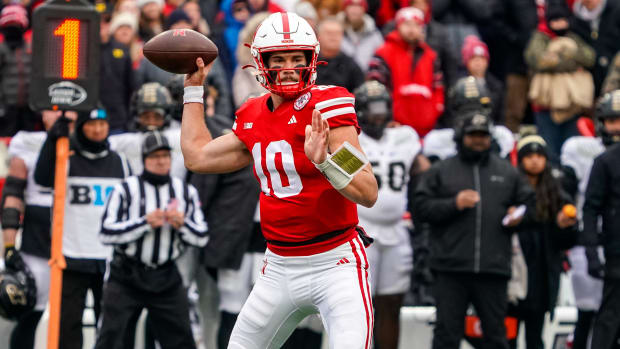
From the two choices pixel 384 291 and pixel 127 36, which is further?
pixel 127 36

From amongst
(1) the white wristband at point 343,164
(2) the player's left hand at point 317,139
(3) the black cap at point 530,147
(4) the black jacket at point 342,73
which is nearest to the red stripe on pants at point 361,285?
(1) the white wristband at point 343,164

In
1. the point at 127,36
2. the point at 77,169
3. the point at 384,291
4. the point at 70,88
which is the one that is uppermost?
the point at 127,36

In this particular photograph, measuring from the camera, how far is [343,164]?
15.4 feet

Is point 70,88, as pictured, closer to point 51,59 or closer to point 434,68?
point 51,59

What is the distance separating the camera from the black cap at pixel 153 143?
7.57 m

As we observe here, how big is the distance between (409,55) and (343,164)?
6.08 meters

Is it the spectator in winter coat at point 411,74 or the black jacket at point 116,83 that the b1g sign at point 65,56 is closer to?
the black jacket at point 116,83

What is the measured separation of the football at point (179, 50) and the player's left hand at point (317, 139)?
0.83 metres

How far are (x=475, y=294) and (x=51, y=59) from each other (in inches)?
132

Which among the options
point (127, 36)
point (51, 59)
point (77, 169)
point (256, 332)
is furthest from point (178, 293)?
point (127, 36)

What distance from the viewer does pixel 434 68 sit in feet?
35.2

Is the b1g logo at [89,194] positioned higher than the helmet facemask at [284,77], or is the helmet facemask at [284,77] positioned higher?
the helmet facemask at [284,77]

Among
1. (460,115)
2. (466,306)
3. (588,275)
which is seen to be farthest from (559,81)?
(466,306)

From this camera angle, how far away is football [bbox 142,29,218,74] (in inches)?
205
